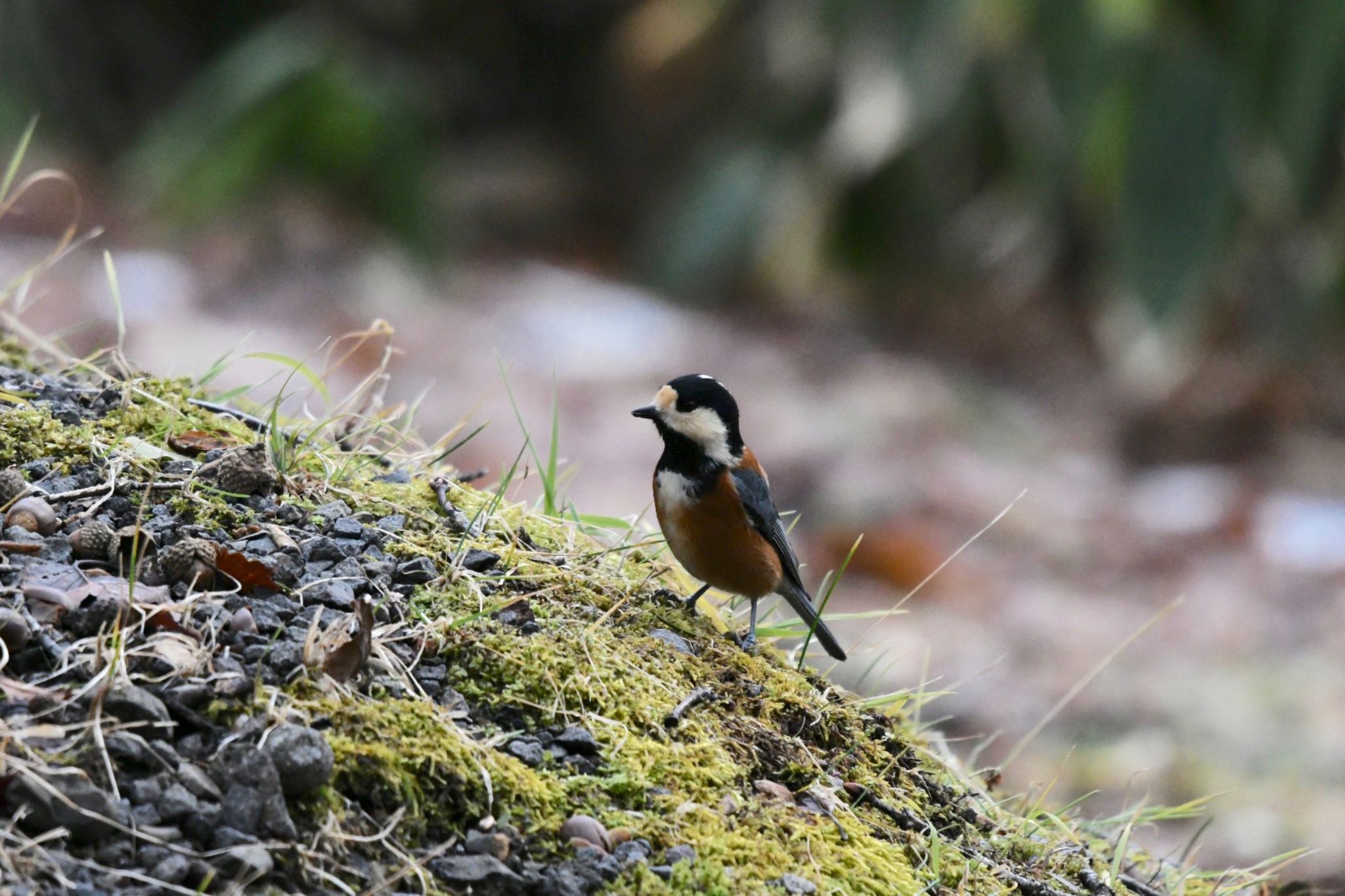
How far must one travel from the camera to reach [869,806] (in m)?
2.49

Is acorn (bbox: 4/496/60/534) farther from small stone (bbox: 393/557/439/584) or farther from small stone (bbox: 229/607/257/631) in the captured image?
small stone (bbox: 393/557/439/584)

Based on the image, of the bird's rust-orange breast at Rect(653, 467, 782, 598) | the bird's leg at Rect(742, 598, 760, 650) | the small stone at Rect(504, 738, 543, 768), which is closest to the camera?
the small stone at Rect(504, 738, 543, 768)

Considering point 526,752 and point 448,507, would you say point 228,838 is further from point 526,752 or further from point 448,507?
point 448,507

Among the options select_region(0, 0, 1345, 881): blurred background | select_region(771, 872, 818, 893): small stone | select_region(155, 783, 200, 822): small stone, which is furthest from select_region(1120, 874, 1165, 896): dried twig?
select_region(0, 0, 1345, 881): blurred background

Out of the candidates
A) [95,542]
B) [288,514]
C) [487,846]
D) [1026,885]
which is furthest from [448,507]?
[1026,885]

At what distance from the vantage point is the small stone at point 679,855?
2.12m

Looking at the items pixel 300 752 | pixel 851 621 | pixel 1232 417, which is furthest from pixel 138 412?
pixel 1232 417

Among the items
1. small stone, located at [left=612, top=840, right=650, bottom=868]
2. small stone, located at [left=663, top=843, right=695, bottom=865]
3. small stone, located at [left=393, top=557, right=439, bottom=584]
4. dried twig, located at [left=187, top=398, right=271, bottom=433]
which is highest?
dried twig, located at [left=187, top=398, right=271, bottom=433]

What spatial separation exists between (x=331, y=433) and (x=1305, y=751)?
461 cm

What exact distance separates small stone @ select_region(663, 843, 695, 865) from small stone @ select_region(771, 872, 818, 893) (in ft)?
0.45

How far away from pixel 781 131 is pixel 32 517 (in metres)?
8.81

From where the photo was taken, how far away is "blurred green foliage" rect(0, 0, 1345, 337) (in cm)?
872

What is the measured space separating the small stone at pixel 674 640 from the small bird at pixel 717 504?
Answer: 0.25 meters

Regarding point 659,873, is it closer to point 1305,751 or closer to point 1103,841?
point 1103,841
